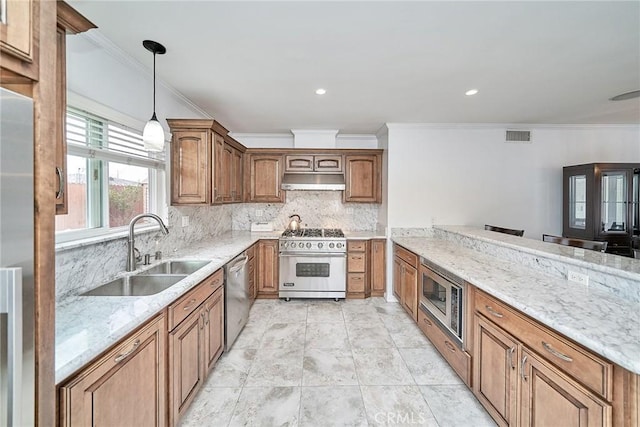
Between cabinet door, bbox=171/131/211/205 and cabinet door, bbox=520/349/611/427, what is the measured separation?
9.30 ft

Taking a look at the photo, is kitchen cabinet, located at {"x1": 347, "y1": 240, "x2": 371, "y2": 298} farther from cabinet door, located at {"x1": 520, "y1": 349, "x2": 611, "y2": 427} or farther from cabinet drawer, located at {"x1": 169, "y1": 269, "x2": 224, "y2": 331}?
cabinet door, located at {"x1": 520, "y1": 349, "x2": 611, "y2": 427}

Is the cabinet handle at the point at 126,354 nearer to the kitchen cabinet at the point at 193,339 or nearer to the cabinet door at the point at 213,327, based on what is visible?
the kitchen cabinet at the point at 193,339

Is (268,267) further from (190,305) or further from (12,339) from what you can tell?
(12,339)

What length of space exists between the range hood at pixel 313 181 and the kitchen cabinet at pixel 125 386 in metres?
2.92

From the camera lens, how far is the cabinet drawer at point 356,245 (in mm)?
4070

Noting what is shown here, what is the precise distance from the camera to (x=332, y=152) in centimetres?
436

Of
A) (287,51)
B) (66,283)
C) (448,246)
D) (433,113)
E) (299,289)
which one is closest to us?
(66,283)

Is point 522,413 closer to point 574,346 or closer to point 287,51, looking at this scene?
point 574,346

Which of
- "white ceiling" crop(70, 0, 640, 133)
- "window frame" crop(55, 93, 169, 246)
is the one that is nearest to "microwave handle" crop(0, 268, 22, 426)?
"window frame" crop(55, 93, 169, 246)

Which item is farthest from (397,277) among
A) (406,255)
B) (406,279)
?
(406,255)

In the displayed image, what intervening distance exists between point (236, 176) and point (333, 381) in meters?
2.83

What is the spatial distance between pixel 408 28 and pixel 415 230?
2.76 m

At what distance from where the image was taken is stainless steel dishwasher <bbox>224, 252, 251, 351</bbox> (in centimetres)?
255

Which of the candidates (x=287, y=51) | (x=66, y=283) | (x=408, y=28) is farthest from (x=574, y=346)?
(x=66, y=283)
